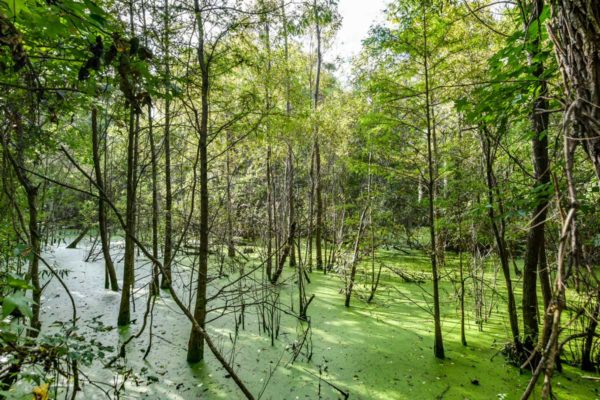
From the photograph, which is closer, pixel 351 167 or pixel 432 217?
pixel 432 217

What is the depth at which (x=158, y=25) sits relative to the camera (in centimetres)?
295

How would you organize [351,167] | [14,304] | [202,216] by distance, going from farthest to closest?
[351,167] → [202,216] → [14,304]

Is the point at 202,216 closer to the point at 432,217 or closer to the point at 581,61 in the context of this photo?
the point at 432,217

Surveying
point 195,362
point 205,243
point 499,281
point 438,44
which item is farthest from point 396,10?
point 499,281

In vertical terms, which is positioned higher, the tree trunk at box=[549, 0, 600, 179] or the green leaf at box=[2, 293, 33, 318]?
the tree trunk at box=[549, 0, 600, 179]

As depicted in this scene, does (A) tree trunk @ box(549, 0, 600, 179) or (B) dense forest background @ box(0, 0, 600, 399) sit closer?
(A) tree trunk @ box(549, 0, 600, 179)

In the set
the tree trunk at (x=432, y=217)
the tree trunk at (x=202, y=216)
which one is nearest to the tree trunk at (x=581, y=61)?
the tree trunk at (x=432, y=217)

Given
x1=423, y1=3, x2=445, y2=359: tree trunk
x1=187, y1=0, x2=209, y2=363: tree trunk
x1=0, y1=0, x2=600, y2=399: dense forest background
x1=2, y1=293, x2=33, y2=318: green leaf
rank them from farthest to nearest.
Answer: x1=423, y1=3, x2=445, y2=359: tree trunk
x1=187, y1=0, x2=209, y2=363: tree trunk
x1=0, y1=0, x2=600, y2=399: dense forest background
x1=2, y1=293, x2=33, y2=318: green leaf

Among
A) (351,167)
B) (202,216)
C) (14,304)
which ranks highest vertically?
(351,167)

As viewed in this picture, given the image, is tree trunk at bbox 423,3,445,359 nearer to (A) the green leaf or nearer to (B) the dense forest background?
(B) the dense forest background

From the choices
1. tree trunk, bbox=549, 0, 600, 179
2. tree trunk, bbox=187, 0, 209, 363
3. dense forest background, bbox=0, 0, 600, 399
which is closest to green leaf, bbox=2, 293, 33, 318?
dense forest background, bbox=0, 0, 600, 399

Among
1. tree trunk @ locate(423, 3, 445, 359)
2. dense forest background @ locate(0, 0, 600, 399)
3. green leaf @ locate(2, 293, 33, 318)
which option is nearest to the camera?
green leaf @ locate(2, 293, 33, 318)

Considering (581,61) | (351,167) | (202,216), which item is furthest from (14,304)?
(351,167)

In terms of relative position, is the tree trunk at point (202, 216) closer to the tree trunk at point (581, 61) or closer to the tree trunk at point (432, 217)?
the tree trunk at point (432, 217)
